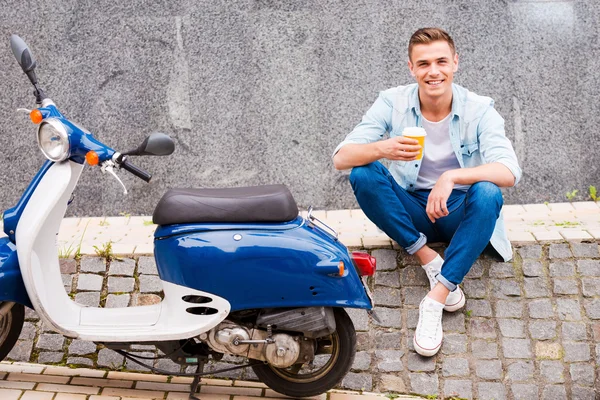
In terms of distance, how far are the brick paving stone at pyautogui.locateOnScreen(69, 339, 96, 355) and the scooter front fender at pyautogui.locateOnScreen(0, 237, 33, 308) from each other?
0.77m

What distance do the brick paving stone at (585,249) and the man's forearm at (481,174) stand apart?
2.64 ft

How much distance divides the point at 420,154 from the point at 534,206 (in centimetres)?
206

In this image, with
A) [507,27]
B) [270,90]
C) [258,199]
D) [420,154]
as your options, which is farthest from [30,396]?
[507,27]

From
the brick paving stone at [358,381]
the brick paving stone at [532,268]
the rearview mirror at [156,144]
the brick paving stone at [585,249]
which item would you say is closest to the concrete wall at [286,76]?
the brick paving stone at [585,249]

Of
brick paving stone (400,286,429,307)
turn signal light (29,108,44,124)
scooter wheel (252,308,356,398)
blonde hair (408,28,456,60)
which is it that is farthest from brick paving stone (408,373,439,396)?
turn signal light (29,108,44,124)

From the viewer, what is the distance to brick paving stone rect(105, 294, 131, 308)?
468 cm

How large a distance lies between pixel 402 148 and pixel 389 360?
1088 mm

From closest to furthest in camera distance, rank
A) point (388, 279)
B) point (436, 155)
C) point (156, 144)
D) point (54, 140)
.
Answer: point (156, 144) < point (54, 140) < point (436, 155) < point (388, 279)

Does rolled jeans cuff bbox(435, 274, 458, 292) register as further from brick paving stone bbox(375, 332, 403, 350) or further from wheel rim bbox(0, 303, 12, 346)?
wheel rim bbox(0, 303, 12, 346)

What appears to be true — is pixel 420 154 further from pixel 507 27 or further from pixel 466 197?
pixel 507 27

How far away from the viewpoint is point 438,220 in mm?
4629

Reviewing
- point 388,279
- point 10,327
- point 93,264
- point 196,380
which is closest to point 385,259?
point 388,279

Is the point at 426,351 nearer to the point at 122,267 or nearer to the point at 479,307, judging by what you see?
the point at 479,307

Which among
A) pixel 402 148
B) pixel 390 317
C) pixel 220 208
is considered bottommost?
pixel 390 317
